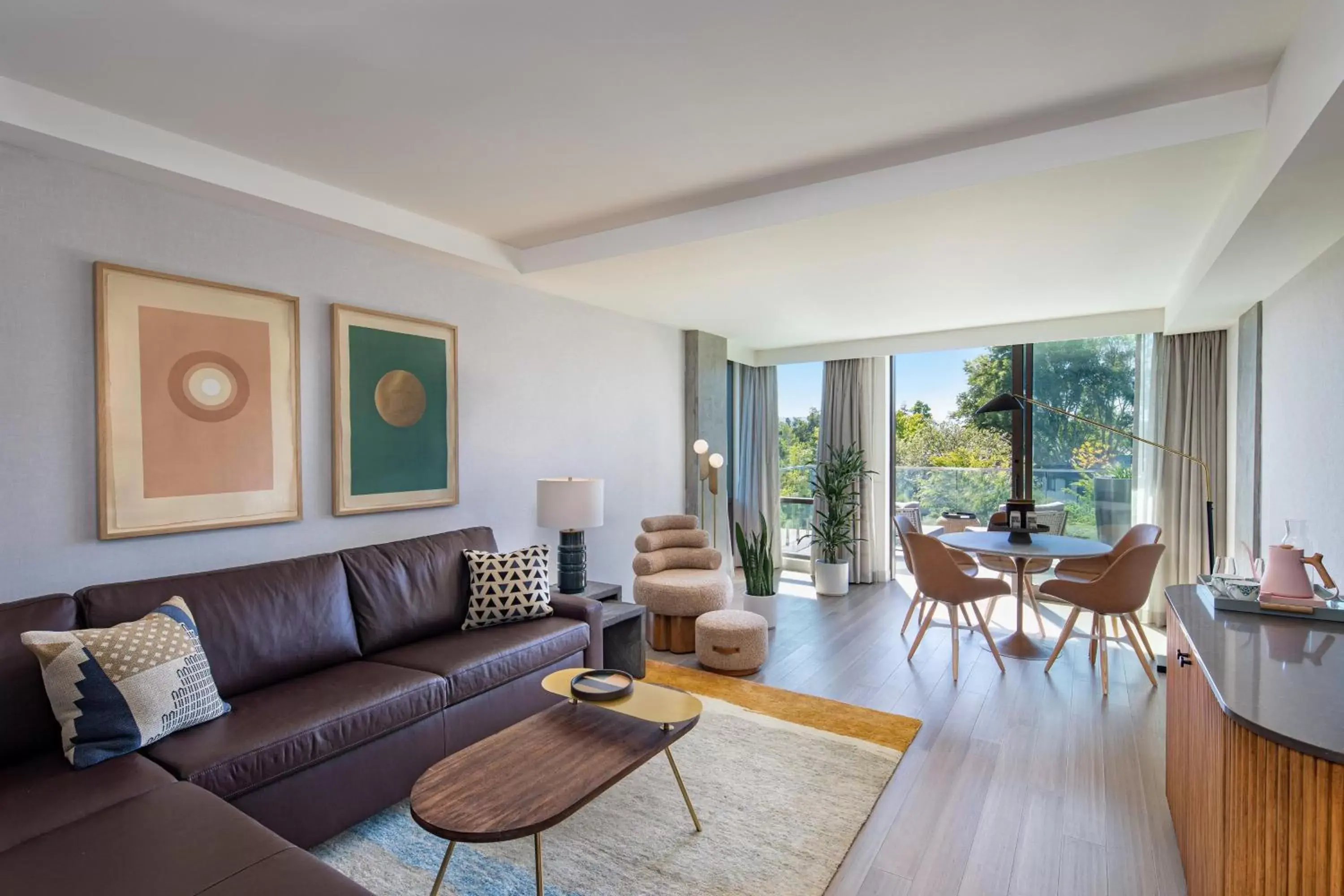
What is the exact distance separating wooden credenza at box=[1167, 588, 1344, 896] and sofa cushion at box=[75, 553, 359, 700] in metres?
2.94

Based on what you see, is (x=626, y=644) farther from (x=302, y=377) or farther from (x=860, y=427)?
(x=860, y=427)

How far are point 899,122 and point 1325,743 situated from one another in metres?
2.09

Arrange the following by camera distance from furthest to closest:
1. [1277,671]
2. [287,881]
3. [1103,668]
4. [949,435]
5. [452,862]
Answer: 1. [949,435]
2. [1103,668]
3. [452,862]
4. [1277,671]
5. [287,881]

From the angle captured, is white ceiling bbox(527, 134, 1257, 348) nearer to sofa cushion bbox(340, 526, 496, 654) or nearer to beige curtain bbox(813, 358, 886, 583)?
beige curtain bbox(813, 358, 886, 583)

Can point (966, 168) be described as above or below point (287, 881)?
above

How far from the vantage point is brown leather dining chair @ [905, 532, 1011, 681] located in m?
3.95

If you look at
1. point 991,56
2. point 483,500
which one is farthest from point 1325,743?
point 483,500

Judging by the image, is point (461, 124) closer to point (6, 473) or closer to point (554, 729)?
point (6, 473)

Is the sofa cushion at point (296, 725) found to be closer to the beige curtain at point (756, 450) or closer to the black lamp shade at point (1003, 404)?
the black lamp shade at point (1003, 404)

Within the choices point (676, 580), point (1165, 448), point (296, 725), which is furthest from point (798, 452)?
point (296, 725)

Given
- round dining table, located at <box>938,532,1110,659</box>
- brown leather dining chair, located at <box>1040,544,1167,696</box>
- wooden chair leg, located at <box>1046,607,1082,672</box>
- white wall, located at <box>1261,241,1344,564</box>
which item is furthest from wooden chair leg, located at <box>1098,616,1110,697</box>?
white wall, located at <box>1261,241,1344,564</box>

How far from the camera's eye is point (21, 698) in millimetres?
1902

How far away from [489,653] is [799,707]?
1639 millimetres

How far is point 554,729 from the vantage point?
223cm
